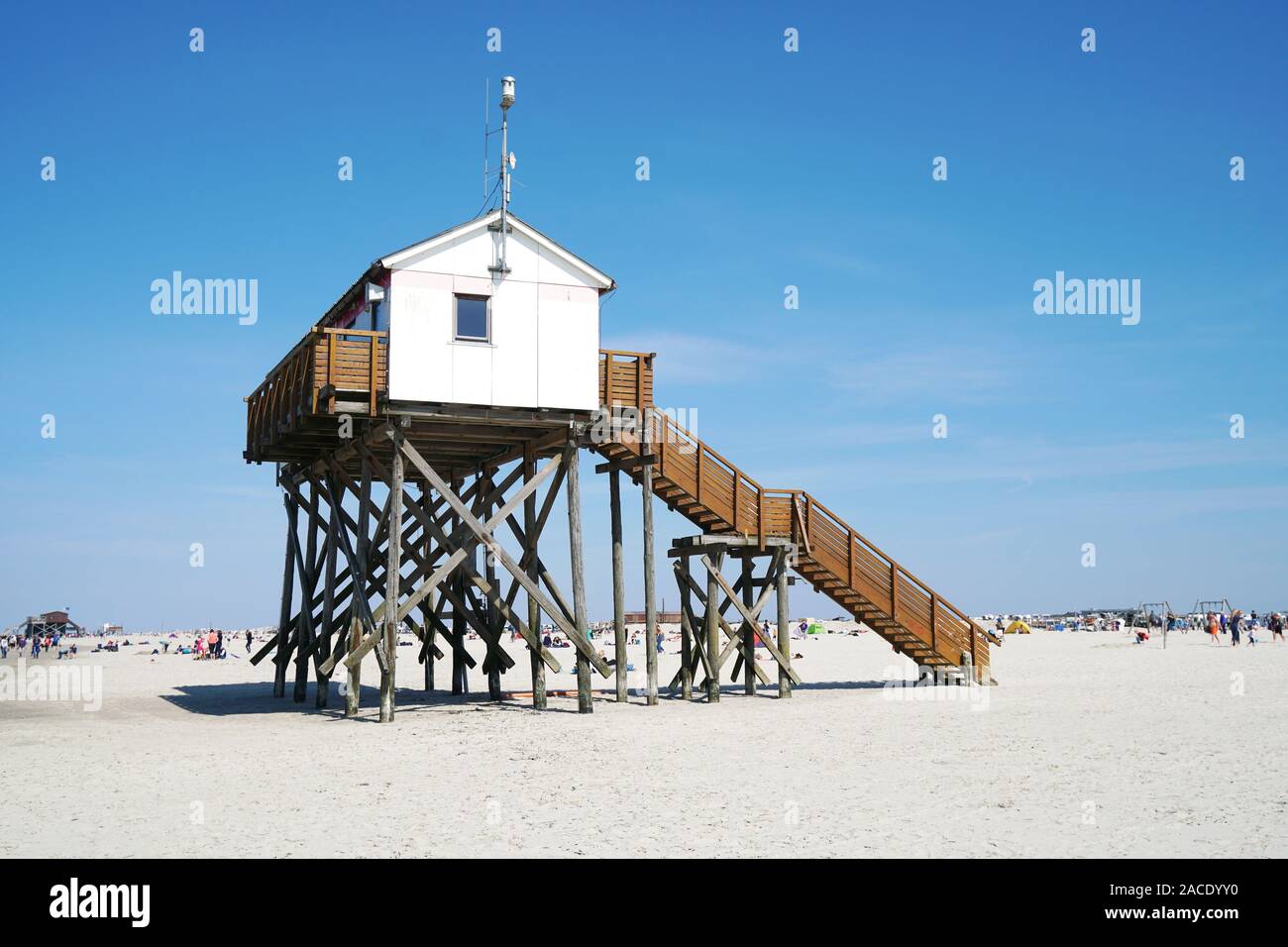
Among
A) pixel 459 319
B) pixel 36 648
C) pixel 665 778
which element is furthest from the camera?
pixel 36 648

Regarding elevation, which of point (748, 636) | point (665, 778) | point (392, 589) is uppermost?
point (392, 589)

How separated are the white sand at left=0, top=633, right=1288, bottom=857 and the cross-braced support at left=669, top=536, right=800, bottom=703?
121cm

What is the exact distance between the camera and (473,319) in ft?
70.5

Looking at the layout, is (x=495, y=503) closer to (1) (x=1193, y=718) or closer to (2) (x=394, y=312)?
(2) (x=394, y=312)

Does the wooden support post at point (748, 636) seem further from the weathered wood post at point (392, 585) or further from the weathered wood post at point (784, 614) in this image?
the weathered wood post at point (392, 585)

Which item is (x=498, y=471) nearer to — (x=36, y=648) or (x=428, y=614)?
(x=428, y=614)

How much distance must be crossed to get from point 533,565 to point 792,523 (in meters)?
5.74

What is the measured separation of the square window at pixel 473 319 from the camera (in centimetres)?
2138

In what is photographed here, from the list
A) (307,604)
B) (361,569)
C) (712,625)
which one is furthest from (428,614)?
(712,625)

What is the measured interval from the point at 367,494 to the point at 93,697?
37.8 ft

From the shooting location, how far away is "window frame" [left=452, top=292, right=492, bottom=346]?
839 inches
